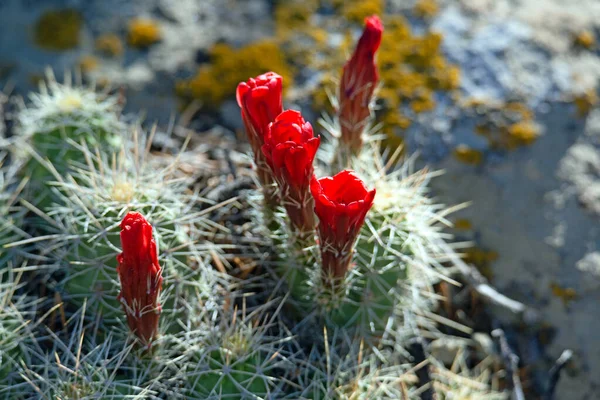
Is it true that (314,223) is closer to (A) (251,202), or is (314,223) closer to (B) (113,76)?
(A) (251,202)

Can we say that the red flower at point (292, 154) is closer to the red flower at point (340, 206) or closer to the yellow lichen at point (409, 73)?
the red flower at point (340, 206)

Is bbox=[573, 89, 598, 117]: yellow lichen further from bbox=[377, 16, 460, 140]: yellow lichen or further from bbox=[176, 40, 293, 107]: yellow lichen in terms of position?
bbox=[176, 40, 293, 107]: yellow lichen

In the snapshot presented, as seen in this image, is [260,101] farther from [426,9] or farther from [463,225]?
[426,9]

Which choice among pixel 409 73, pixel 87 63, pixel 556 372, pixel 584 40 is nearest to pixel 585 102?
pixel 584 40

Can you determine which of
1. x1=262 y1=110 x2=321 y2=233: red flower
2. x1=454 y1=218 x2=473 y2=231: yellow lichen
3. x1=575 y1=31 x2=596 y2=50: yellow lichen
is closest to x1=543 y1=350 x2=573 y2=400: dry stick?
x1=454 y1=218 x2=473 y2=231: yellow lichen

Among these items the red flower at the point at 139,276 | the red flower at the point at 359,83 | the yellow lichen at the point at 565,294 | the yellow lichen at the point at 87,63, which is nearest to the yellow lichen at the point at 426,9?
the red flower at the point at 359,83

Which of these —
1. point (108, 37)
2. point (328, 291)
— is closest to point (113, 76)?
point (108, 37)
